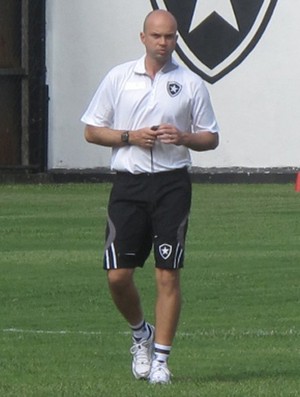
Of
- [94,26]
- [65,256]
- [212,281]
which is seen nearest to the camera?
[212,281]

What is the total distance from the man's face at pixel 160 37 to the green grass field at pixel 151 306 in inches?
67.8

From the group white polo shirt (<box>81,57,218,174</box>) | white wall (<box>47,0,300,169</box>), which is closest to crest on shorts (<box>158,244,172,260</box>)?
white polo shirt (<box>81,57,218,174</box>)

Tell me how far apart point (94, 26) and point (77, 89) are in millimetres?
1004

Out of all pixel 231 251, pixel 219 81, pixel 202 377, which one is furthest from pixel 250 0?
pixel 202 377

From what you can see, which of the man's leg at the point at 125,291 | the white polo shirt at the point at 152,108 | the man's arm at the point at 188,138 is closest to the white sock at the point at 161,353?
the man's leg at the point at 125,291

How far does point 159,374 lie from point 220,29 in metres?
14.9

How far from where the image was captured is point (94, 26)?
23.0 metres

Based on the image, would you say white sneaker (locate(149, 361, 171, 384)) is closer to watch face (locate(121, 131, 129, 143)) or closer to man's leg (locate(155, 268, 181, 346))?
man's leg (locate(155, 268, 181, 346))

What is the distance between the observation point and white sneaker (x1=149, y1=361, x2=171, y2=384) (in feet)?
25.3

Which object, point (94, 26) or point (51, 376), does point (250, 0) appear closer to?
point (94, 26)

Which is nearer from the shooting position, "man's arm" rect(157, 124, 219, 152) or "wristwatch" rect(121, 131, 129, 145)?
"man's arm" rect(157, 124, 219, 152)

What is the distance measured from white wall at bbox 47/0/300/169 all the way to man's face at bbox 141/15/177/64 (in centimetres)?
1443

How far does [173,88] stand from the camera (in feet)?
25.6

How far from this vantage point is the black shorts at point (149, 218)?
7785mm
